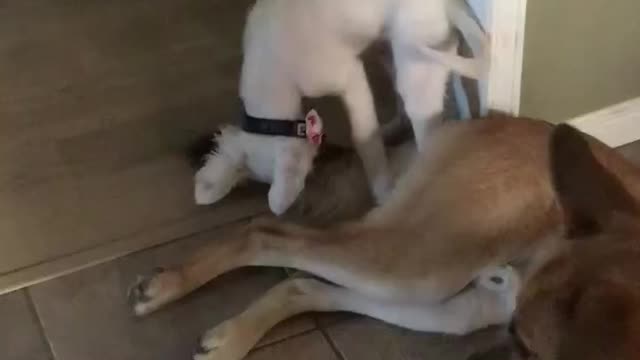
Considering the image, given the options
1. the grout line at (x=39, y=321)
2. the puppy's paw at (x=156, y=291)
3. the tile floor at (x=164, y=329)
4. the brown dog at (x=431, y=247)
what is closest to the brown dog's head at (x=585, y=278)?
the brown dog at (x=431, y=247)

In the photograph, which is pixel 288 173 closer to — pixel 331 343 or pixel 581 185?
pixel 331 343

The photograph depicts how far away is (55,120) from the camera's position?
2.47 metres

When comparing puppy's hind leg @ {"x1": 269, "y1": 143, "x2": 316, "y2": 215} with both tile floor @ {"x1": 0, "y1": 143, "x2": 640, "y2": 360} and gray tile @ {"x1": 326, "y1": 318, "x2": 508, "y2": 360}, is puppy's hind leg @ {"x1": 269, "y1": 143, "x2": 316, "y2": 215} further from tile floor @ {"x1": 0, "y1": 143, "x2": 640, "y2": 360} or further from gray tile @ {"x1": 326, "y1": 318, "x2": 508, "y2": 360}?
gray tile @ {"x1": 326, "y1": 318, "x2": 508, "y2": 360}

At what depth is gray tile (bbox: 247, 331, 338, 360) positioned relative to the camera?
193 centimetres

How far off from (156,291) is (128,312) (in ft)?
0.25

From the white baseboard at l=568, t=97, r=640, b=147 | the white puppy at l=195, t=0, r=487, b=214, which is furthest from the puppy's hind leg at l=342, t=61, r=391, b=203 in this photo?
the white baseboard at l=568, t=97, r=640, b=147

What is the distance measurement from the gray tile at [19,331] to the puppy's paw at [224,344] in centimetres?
27

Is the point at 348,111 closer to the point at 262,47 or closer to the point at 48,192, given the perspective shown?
the point at 262,47

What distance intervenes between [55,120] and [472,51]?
0.97m

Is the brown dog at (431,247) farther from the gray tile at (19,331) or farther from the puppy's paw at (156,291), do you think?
the gray tile at (19,331)

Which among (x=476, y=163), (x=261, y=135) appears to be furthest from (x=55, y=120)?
(x=476, y=163)

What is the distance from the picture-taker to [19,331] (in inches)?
77.9

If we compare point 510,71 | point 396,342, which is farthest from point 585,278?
point 510,71

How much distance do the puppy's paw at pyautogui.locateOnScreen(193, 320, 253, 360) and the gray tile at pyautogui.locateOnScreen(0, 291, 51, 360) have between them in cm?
27
